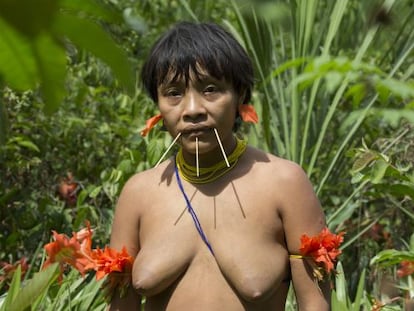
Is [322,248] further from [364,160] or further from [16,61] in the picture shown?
[16,61]

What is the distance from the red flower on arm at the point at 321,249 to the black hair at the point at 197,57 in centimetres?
41

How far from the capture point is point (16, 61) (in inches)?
19.5

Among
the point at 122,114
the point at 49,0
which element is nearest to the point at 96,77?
the point at 122,114

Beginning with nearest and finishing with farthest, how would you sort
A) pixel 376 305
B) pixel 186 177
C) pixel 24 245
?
1. pixel 186 177
2. pixel 376 305
3. pixel 24 245

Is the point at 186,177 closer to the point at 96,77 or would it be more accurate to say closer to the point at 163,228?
the point at 163,228

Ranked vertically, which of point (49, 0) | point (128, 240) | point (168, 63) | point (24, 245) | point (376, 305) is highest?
point (49, 0)

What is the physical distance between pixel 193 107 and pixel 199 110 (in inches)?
0.6

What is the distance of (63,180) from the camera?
4449 millimetres

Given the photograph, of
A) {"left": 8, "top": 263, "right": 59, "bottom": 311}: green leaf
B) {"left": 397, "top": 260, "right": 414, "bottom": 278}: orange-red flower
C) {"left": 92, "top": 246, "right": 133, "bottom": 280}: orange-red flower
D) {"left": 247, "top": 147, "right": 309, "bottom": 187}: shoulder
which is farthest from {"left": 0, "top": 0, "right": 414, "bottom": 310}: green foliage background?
{"left": 8, "top": 263, "right": 59, "bottom": 311}: green leaf

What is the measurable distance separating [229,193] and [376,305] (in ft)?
2.99

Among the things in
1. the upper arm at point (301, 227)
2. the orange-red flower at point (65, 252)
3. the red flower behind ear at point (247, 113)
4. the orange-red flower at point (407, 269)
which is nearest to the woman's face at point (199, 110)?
the red flower behind ear at point (247, 113)

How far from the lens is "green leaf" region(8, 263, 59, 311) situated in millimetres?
1370

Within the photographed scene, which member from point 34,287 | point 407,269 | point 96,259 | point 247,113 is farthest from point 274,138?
point 34,287

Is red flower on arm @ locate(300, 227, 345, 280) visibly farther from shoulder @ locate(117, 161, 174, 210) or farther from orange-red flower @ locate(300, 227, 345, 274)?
shoulder @ locate(117, 161, 174, 210)
